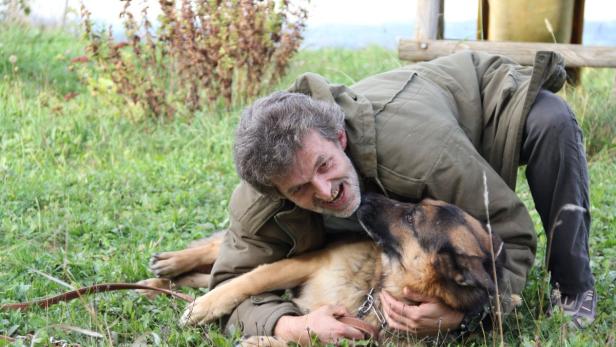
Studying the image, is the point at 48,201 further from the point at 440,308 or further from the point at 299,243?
the point at 440,308

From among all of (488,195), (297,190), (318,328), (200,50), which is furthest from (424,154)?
(200,50)

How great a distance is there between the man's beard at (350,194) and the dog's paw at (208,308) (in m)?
0.65

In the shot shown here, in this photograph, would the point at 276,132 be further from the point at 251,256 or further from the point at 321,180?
the point at 251,256

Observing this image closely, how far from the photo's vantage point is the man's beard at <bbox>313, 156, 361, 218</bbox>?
346cm

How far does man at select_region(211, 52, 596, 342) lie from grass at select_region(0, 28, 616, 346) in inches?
11.0

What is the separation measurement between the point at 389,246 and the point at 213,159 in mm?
3388

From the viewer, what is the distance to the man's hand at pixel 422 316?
3449 mm

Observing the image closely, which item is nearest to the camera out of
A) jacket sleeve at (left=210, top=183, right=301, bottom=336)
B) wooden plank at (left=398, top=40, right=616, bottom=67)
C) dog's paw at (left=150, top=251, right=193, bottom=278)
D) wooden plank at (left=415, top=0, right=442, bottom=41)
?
jacket sleeve at (left=210, top=183, right=301, bottom=336)

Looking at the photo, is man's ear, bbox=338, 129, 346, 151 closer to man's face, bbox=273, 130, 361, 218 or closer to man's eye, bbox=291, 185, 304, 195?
man's face, bbox=273, 130, 361, 218

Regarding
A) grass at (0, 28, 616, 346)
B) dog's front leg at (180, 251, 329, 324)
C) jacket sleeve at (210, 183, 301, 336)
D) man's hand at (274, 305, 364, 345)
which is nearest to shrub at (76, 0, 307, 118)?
grass at (0, 28, 616, 346)

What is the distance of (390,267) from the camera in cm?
371

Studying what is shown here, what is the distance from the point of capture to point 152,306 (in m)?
4.11

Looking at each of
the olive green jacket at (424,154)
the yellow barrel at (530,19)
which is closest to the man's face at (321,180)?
the olive green jacket at (424,154)

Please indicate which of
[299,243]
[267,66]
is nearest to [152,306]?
[299,243]
